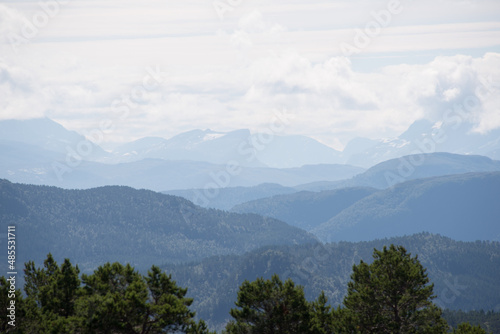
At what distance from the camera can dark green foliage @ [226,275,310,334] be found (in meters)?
69.3

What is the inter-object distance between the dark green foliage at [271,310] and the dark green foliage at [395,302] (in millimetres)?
5988

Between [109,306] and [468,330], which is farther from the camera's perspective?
[468,330]

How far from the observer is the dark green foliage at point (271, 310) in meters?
69.3

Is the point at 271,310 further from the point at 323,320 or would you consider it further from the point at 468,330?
the point at 468,330

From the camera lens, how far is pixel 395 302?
71.6m

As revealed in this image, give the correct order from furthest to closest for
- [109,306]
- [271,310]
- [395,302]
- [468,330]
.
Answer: [395,302] → [271,310] → [468,330] → [109,306]

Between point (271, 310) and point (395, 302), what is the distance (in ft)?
50.1

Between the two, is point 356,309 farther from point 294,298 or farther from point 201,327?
point 201,327

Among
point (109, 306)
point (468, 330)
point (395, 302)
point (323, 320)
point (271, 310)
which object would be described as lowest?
point (468, 330)

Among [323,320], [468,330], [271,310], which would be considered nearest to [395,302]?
[468,330]

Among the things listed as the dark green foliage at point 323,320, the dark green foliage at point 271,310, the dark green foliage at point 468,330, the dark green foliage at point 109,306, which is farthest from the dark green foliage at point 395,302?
the dark green foliage at point 109,306

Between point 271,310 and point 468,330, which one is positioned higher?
point 271,310

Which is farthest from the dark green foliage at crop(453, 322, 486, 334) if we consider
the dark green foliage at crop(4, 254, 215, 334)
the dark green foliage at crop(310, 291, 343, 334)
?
the dark green foliage at crop(4, 254, 215, 334)

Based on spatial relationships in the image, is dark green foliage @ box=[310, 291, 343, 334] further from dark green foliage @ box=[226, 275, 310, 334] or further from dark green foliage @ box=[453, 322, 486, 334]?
dark green foliage @ box=[453, 322, 486, 334]
